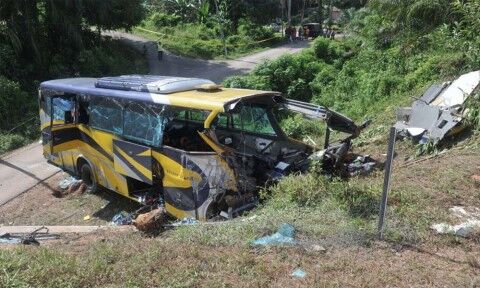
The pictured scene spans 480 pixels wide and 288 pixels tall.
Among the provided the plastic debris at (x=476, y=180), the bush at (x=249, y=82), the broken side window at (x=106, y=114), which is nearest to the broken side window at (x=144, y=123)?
the broken side window at (x=106, y=114)

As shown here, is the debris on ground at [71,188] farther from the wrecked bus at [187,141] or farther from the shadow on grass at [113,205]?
the wrecked bus at [187,141]

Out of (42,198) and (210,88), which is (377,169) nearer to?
(210,88)

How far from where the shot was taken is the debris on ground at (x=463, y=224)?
5785 millimetres

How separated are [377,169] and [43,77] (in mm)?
18427

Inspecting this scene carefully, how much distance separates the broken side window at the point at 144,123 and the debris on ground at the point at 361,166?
11.8ft

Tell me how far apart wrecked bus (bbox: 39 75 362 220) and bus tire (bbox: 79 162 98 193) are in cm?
25

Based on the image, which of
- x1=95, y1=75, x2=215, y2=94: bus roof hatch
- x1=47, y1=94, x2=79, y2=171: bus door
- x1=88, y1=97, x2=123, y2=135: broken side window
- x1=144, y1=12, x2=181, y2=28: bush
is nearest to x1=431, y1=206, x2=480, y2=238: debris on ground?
x1=95, y1=75, x2=215, y2=94: bus roof hatch

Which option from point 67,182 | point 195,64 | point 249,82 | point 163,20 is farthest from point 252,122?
point 163,20

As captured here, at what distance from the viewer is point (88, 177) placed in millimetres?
11922

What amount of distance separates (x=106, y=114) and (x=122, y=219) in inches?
87.7

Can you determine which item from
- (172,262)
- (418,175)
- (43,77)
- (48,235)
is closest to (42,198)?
(48,235)

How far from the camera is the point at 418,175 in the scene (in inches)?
310

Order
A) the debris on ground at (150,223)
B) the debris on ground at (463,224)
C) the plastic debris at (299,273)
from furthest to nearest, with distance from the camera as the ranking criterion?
the debris on ground at (150,223), the debris on ground at (463,224), the plastic debris at (299,273)

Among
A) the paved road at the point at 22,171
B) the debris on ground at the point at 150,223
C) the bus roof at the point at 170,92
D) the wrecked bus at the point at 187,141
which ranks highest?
the bus roof at the point at 170,92
